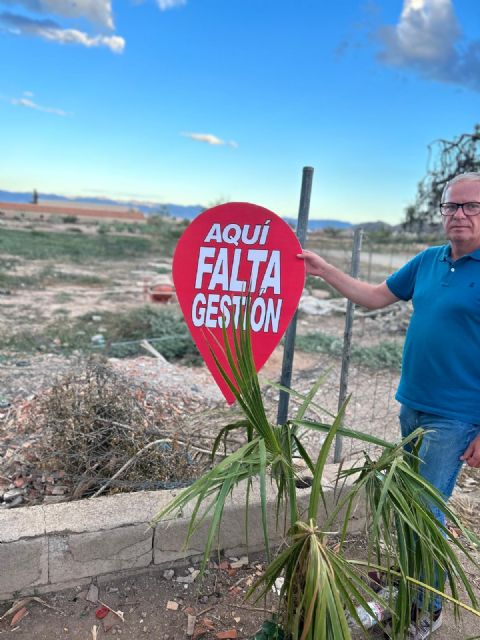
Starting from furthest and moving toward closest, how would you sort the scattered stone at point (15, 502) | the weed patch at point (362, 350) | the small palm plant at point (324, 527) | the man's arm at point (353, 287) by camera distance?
1. the weed patch at point (362, 350)
2. the scattered stone at point (15, 502)
3. the man's arm at point (353, 287)
4. the small palm plant at point (324, 527)

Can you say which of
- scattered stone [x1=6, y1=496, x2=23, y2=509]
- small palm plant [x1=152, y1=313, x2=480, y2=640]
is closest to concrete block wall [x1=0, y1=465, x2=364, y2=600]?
scattered stone [x1=6, y1=496, x2=23, y2=509]

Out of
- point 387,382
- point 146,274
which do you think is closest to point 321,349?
point 387,382

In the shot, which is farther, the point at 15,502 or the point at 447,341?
the point at 15,502

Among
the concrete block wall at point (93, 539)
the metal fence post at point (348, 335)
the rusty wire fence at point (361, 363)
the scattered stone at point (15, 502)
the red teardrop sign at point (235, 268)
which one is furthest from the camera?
the rusty wire fence at point (361, 363)

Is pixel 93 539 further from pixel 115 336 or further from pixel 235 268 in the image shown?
pixel 115 336

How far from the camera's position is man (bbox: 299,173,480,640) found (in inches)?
85.7

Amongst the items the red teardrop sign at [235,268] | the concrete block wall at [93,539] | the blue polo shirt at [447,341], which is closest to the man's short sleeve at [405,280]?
the blue polo shirt at [447,341]

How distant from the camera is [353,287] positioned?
274 centimetres

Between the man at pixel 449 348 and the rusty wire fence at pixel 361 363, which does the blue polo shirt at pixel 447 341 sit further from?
the rusty wire fence at pixel 361 363

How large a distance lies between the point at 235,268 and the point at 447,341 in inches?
40.2

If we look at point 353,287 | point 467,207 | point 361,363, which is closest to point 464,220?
point 467,207

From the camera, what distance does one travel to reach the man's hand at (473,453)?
2.22 metres

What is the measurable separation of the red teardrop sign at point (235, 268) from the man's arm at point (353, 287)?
109 millimetres

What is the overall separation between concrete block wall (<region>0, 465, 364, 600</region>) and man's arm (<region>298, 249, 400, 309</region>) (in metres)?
1.20
